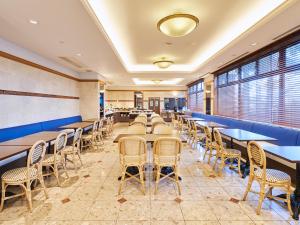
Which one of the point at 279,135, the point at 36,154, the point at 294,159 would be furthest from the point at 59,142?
the point at 279,135

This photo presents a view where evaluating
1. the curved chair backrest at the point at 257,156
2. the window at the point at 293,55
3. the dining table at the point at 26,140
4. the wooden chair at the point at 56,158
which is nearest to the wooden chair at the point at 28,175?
the wooden chair at the point at 56,158

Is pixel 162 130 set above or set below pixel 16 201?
above

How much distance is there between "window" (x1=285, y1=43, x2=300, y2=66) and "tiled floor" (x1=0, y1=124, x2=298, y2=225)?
2.93 meters

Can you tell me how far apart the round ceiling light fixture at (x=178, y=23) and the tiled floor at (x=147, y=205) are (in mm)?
2948

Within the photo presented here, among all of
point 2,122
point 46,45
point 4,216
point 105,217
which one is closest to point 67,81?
point 46,45

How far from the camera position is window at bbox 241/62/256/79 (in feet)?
17.9

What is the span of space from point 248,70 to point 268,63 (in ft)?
3.18

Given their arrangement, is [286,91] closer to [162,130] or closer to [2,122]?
[162,130]

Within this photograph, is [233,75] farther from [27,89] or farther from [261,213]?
[27,89]

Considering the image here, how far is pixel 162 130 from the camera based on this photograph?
4137mm

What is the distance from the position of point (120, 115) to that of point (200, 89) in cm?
614

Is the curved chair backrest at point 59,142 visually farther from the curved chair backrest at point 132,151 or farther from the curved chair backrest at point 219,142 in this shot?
the curved chair backrest at point 219,142

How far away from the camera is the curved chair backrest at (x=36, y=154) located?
2.44 metres

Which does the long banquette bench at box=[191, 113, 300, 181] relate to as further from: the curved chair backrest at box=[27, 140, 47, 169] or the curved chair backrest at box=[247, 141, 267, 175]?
the curved chair backrest at box=[27, 140, 47, 169]
